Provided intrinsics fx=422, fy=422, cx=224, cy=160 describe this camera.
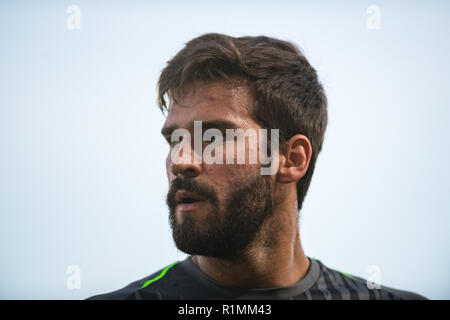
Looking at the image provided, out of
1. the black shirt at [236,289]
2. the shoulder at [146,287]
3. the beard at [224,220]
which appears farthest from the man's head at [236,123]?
the shoulder at [146,287]

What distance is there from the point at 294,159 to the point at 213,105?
73 cm

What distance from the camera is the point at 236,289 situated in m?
2.77

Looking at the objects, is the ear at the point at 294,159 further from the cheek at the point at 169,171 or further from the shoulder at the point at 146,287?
the shoulder at the point at 146,287

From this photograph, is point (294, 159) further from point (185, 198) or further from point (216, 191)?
point (185, 198)

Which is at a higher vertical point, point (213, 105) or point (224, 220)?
point (213, 105)

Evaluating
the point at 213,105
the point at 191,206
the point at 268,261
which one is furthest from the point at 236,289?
the point at 213,105

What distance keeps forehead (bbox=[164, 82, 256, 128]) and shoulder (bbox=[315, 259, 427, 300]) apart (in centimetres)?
129

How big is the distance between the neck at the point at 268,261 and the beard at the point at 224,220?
0.07 metres

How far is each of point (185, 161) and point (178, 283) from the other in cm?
90

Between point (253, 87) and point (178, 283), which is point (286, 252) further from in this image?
point (253, 87)

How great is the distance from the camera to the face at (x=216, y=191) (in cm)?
267

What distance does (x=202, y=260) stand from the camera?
2.98 metres

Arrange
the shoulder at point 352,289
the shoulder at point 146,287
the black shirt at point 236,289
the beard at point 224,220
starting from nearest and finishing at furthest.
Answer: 1. the beard at point 224,220
2. the black shirt at point 236,289
3. the shoulder at point 146,287
4. the shoulder at point 352,289

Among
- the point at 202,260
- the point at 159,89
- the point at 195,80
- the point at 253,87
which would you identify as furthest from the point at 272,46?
the point at 202,260
